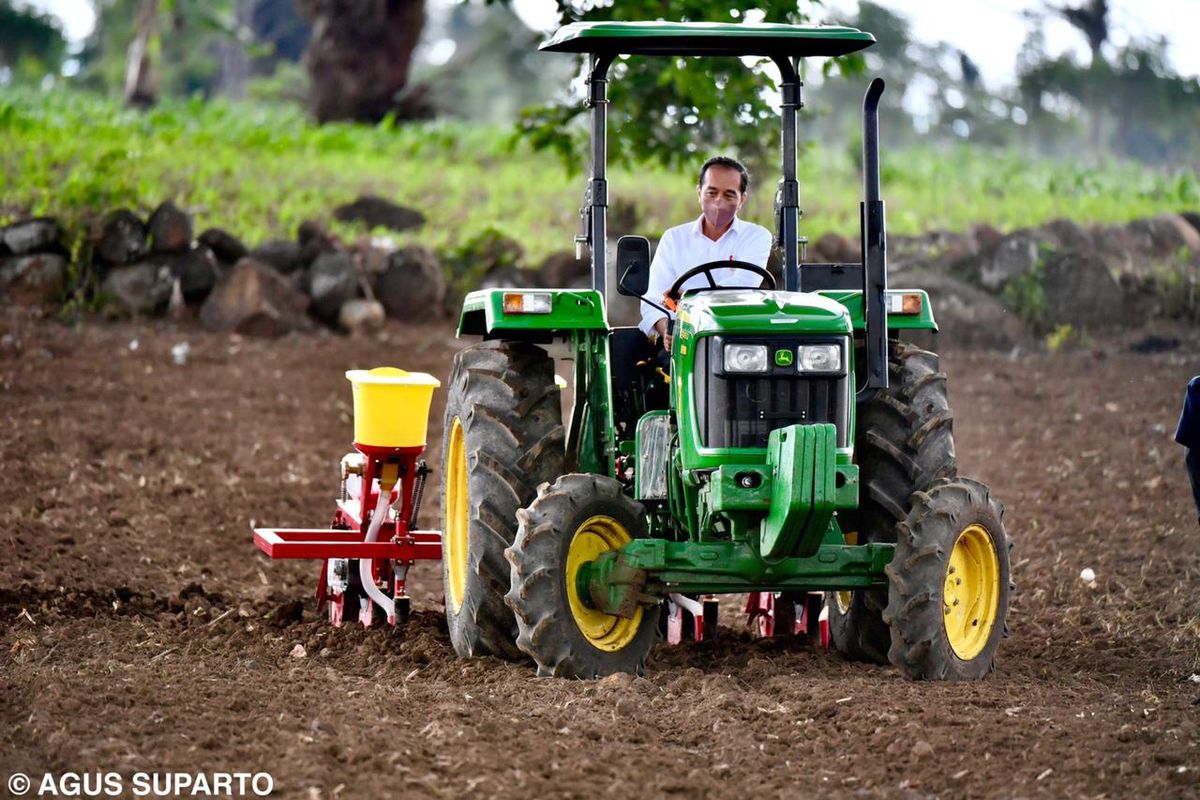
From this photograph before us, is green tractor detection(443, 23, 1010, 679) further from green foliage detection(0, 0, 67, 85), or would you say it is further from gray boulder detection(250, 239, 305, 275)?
green foliage detection(0, 0, 67, 85)

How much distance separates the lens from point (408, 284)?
16.0 m

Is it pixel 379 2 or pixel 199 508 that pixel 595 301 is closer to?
pixel 199 508

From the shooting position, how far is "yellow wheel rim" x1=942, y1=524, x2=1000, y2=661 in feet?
22.0

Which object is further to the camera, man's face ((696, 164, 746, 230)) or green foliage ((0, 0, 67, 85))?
green foliage ((0, 0, 67, 85))

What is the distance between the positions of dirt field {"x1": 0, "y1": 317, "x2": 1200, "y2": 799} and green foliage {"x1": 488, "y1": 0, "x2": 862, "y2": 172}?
111 inches

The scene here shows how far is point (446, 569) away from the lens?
7.68 m

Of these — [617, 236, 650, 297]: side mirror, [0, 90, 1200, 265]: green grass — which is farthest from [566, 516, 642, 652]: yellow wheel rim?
[0, 90, 1200, 265]: green grass

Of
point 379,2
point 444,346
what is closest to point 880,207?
point 444,346

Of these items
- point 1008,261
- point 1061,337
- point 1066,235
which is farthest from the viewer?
point 1066,235

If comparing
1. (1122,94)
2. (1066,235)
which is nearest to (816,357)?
(1066,235)

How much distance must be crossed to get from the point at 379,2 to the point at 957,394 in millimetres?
10982

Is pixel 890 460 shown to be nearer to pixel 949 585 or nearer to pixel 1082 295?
pixel 949 585

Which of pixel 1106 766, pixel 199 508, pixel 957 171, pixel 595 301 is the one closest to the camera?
pixel 1106 766

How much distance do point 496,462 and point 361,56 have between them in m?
16.7
